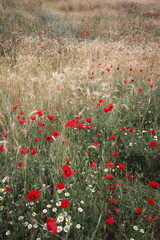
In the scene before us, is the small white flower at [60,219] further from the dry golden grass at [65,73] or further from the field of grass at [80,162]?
the dry golden grass at [65,73]

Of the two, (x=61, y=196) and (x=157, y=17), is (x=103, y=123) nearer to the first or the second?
(x=61, y=196)

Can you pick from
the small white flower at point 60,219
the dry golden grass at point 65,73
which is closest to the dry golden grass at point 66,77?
the dry golden grass at point 65,73

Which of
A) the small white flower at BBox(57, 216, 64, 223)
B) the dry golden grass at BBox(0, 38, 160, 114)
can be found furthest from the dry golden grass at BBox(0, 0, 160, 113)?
the small white flower at BBox(57, 216, 64, 223)

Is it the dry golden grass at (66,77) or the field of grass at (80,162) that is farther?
the dry golden grass at (66,77)

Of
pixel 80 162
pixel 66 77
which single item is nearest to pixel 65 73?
pixel 66 77

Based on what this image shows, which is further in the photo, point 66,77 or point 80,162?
point 66,77

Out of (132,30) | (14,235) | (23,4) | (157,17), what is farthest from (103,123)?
(157,17)

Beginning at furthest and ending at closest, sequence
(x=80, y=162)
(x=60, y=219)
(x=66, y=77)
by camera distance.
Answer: (x=66, y=77), (x=80, y=162), (x=60, y=219)

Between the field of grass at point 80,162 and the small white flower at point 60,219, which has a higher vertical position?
the small white flower at point 60,219

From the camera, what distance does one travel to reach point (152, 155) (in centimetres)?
195

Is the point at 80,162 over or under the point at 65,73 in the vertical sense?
under

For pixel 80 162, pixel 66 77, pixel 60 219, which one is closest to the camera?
pixel 60 219

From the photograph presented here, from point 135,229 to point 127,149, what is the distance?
94cm

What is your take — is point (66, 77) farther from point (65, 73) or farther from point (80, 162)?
point (80, 162)
